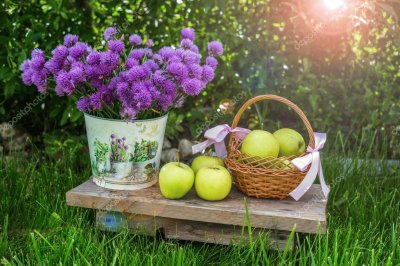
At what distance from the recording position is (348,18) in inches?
118

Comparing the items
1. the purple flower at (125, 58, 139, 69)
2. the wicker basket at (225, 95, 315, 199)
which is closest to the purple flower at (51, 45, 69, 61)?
the purple flower at (125, 58, 139, 69)

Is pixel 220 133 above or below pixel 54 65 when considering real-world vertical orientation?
below

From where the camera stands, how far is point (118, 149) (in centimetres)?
205

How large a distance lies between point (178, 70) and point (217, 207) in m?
0.48

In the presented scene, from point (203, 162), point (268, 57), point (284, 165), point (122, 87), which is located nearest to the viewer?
point (122, 87)

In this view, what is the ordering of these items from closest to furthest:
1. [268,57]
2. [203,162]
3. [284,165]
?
1. [284,165]
2. [203,162]
3. [268,57]

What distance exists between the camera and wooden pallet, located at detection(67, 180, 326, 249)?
192 cm

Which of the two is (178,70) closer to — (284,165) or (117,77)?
(117,77)

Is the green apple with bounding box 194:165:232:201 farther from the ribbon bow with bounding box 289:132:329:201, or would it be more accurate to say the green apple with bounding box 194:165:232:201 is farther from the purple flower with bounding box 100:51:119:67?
the purple flower with bounding box 100:51:119:67

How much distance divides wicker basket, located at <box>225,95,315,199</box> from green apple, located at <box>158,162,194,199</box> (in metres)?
0.18

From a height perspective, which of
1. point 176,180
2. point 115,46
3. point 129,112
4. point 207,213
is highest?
point 115,46

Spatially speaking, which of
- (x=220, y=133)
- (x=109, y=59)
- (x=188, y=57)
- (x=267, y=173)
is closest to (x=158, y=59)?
(x=188, y=57)

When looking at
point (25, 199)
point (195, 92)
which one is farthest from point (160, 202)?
point (25, 199)

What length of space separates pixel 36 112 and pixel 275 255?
1.68m
